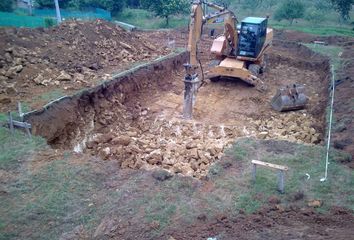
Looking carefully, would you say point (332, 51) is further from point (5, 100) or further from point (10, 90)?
point (5, 100)

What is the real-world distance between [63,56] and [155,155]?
22.8 feet

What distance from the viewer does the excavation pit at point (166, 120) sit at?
360 inches

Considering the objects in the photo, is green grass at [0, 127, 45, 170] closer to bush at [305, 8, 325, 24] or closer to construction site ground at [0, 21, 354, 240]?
construction site ground at [0, 21, 354, 240]

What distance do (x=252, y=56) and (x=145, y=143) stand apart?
716 cm

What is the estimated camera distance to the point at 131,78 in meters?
13.6

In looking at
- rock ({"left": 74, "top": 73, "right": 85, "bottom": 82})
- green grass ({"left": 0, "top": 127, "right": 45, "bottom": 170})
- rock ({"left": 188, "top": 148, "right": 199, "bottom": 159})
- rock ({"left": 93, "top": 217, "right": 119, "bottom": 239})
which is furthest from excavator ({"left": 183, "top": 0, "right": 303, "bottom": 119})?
rock ({"left": 93, "top": 217, "right": 119, "bottom": 239})

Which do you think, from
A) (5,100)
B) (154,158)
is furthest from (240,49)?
(5,100)

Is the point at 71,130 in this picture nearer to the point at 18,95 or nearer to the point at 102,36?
the point at 18,95

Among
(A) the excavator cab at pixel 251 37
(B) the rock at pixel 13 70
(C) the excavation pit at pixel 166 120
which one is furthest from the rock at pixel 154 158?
(A) the excavator cab at pixel 251 37

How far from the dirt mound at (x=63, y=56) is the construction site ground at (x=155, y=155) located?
0.20ft

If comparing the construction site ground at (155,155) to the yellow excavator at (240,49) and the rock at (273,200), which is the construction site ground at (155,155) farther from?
the yellow excavator at (240,49)

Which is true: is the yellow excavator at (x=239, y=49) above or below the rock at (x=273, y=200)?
above

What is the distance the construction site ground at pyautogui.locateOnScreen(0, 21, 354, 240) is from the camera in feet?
19.7

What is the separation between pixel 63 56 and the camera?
13.5 meters
